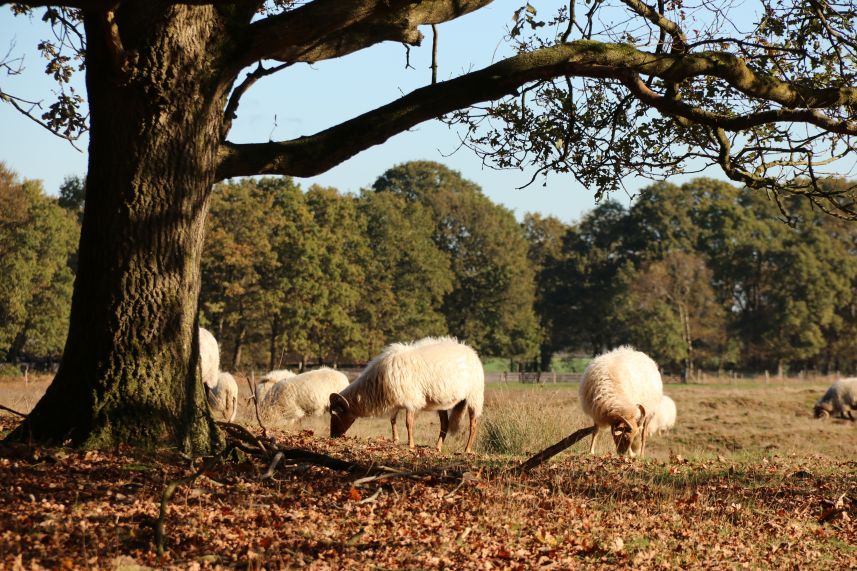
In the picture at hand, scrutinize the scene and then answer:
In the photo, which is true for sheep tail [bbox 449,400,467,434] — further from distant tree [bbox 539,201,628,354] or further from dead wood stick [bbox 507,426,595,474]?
distant tree [bbox 539,201,628,354]

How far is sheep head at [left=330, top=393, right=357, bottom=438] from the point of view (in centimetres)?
1772

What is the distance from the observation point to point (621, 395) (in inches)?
706

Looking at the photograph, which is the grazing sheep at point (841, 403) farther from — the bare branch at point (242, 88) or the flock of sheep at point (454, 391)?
the bare branch at point (242, 88)

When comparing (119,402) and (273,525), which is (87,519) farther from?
(119,402)

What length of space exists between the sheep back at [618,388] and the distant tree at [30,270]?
41.3 metres

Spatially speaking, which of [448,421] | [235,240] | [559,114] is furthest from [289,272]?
[559,114]

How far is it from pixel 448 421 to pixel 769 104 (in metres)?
8.65

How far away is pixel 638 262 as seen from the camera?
8481 centimetres

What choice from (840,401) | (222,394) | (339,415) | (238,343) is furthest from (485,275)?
(339,415)

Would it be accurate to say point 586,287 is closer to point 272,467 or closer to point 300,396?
point 300,396

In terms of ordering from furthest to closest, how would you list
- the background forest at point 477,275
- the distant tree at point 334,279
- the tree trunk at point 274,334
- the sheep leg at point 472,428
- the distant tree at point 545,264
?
the distant tree at point 545,264
the distant tree at point 334,279
the tree trunk at point 274,334
the background forest at point 477,275
the sheep leg at point 472,428

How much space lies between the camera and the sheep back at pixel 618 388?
58.1ft

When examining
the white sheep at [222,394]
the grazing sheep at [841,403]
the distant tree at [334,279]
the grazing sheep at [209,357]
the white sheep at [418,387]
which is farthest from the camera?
the distant tree at [334,279]

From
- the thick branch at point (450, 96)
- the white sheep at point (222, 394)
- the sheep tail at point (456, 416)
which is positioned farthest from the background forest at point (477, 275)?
the thick branch at point (450, 96)
